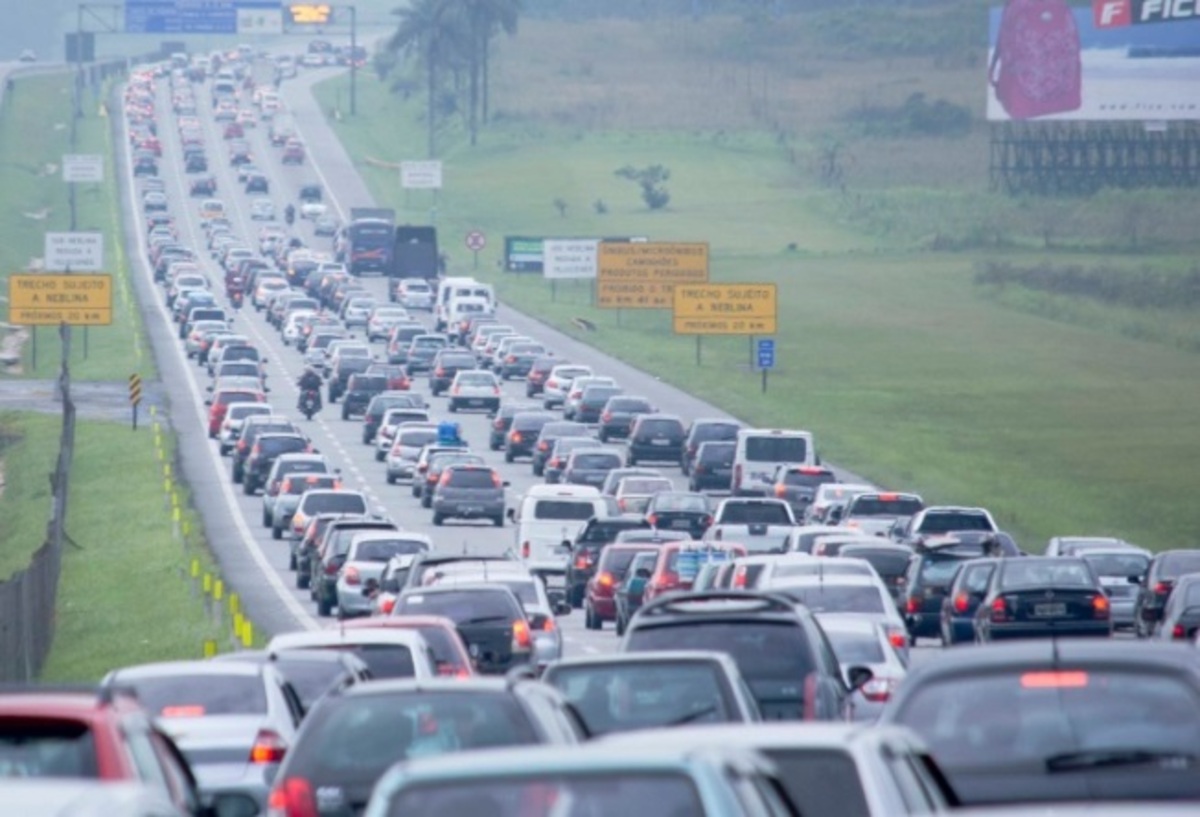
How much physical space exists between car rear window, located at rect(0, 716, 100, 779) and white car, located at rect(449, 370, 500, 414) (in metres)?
68.3

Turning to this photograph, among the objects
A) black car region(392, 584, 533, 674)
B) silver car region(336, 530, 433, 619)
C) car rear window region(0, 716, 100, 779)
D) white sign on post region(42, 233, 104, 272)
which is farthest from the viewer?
white sign on post region(42, 233, 104, 272)

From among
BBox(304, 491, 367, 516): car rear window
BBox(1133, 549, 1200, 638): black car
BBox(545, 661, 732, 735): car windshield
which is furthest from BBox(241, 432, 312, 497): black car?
BBox(545, 661, 732, 735): car windshield

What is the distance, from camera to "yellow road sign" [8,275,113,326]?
78.2 metres

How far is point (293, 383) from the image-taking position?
85.9 meters

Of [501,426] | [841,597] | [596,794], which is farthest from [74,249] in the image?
[596,794]

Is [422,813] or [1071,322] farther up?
[422,813]

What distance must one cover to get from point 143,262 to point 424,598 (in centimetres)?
9900

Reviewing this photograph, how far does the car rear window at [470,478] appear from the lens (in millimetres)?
56156

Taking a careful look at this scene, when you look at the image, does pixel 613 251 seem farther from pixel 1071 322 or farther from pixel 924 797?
pixel 924 797

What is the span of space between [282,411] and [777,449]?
78.9 feet

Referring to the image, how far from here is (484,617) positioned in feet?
88.5

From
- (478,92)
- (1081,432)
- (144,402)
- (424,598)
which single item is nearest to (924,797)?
(424,598)

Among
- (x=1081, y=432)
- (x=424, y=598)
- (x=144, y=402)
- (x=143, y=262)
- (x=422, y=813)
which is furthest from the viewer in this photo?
(x=143, y=262)

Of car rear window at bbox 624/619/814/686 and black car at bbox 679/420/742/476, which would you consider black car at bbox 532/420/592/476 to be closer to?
black car at bbox 679/420/742/476
